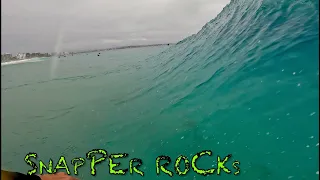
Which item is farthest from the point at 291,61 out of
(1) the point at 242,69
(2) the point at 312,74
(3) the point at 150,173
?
(3) the point at 150,173

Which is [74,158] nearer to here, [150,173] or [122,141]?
[122,141]

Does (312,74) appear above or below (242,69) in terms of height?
below

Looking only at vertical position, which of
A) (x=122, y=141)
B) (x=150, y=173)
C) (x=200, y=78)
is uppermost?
(x=200, y=78)

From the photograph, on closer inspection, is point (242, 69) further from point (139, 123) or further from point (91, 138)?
point (91, 138)

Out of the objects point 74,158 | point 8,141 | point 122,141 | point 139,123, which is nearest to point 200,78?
point 139,123

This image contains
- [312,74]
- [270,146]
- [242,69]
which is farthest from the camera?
[242,69]

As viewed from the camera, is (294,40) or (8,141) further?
(8,141)

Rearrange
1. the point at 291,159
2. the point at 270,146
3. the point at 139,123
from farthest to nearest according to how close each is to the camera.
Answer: the point at 139,123 < the point at 270,146 < the point at 291,159

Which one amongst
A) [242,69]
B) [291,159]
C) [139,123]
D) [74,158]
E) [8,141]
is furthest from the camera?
[8,141]

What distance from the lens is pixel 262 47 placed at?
1384 centimetres

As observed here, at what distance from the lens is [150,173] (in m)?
10.1

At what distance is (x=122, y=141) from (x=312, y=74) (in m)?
9.50

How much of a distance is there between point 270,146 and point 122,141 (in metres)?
7.34

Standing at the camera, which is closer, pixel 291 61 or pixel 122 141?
pixel 291 61
